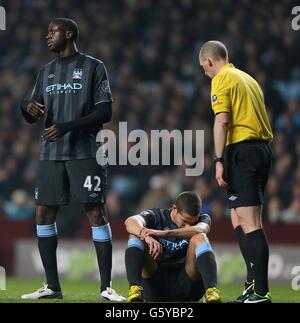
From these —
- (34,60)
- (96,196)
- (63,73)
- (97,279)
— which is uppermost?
(34,60)

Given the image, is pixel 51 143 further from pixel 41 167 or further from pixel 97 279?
pixel 97 279

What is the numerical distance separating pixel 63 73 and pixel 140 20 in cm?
910

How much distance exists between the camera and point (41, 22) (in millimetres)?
16750

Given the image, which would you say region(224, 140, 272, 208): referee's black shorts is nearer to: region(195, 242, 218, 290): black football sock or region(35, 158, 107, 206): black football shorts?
region(195, 242, 218, 290): black football sock

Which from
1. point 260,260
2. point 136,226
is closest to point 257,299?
point 260,260

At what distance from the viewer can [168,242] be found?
289 inches

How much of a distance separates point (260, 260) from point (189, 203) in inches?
27.6

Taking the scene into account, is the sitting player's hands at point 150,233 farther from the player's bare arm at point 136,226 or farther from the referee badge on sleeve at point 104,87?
the referee badge on sleeve at point 104,87

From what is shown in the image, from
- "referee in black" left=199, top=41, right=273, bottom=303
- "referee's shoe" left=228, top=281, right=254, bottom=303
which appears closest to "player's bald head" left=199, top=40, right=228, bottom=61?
"referee in black" left=199, top=41, right=273, bottom=303

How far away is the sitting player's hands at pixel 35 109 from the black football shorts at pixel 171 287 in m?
1.48

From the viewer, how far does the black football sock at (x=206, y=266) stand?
697cm

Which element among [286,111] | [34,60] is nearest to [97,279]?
[286,111]

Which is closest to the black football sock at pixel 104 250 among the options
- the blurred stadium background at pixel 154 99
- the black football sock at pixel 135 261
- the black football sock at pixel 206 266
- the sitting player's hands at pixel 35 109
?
the black football sock at pixel 135 261
